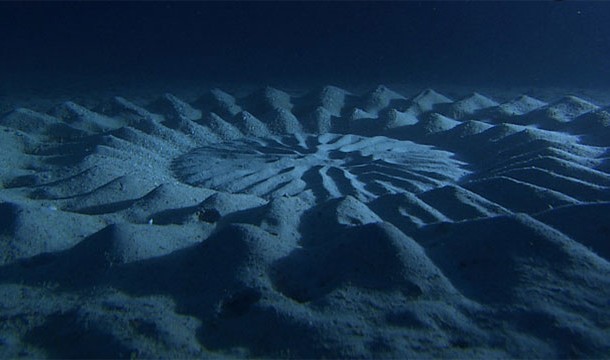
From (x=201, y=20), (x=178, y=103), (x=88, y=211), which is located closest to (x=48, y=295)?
(x=88, y=211)

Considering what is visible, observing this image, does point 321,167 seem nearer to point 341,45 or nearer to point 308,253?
point 308,253

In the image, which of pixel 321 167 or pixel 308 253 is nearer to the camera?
pixel 308 253

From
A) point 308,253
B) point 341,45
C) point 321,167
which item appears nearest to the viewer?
point 308,253

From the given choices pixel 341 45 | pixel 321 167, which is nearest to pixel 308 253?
pixel 321 167

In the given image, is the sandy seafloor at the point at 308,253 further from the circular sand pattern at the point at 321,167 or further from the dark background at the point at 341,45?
the dark background at the point at 341,45

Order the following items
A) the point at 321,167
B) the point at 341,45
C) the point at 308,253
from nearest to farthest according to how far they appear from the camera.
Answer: the point at 308,253 < the point at 321,167 < the point at 341,45

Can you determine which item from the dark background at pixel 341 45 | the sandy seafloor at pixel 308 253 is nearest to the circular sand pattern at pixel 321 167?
the sandy seafloor at pixel 308 253

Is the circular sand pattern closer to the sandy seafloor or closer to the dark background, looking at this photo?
the sandy seafloor
